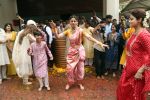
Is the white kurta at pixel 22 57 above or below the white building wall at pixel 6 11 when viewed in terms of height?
below

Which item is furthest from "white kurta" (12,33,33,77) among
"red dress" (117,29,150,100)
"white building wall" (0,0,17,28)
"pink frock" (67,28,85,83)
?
"white building wall" (0,0,17,28)

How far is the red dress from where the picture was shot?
441 cm

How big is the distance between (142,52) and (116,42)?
12.8ft

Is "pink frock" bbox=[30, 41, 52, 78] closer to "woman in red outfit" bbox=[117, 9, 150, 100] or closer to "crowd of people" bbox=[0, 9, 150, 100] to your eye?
"crowd of people" bbox=[0, 9, 150, 100]

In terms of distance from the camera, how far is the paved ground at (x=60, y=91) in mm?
7174

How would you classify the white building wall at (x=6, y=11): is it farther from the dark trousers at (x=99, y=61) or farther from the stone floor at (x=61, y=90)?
the dark trousers at (x=99, y=61)

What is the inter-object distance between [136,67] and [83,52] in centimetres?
300

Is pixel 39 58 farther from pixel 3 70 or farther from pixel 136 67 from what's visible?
pixel 136 67

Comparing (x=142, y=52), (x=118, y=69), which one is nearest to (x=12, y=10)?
(x=118, y=69)

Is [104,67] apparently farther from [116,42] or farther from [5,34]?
[5,34]

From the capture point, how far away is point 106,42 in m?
8.51

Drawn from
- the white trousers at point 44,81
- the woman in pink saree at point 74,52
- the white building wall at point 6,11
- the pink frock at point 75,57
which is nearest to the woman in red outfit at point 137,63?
the woman in pink saree at point 74,52

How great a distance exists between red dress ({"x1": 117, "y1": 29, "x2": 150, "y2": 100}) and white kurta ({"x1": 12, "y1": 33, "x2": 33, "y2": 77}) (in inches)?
141

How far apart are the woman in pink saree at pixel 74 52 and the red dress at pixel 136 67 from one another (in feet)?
8.27
